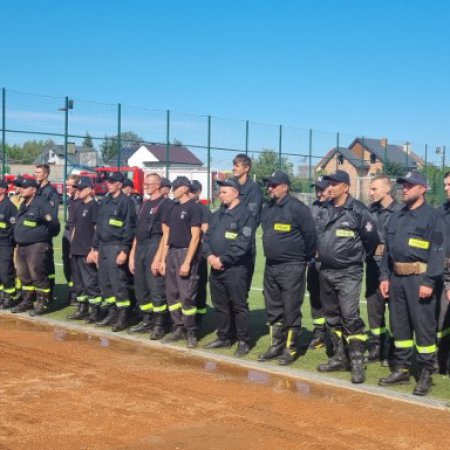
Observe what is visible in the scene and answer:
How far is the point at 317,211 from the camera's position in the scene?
854 centimetres

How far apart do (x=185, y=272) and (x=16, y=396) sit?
2.85 m

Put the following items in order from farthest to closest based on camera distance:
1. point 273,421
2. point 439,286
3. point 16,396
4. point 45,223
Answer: point 45,223 < point 439,286 < point 16,396 < point 273,421

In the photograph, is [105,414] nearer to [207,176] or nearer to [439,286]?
[439,286]

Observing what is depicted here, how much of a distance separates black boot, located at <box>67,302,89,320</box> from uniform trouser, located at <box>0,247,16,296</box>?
1348mm

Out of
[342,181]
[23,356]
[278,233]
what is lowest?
[23,356]

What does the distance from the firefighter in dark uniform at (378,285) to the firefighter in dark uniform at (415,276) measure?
3.15 feet

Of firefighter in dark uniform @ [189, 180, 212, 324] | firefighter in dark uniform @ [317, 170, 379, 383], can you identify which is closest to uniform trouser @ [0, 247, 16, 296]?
firefighter in dark uniform @ [189, 180, 212, 324]

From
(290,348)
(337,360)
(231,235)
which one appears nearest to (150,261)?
(231,235)

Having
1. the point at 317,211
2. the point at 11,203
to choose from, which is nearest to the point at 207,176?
the point at 11,203

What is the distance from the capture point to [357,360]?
6.81m

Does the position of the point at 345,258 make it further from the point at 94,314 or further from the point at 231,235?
the point at 94,314

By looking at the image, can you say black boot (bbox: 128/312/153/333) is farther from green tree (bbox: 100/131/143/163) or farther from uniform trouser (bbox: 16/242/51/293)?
green tree (bbox: 100/131/143/163)

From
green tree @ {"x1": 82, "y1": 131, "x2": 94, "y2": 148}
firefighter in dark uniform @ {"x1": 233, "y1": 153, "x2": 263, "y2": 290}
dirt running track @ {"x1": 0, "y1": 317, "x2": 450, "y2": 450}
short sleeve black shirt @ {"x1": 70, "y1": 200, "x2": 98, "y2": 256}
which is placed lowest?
dirt running track @ {"x1": 0, "y1": 317, "x2": 450, "y2": 450}

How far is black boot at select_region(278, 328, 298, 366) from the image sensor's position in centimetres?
745
